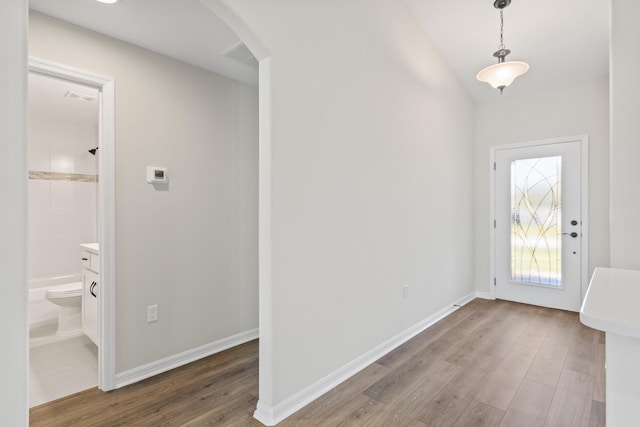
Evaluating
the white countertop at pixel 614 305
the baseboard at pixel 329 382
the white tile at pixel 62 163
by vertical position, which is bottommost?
the baseboard at pixel 329 382

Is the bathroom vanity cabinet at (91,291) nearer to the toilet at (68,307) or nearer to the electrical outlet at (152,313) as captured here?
the toilet at (68,307)

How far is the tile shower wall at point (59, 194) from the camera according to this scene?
13.3ft

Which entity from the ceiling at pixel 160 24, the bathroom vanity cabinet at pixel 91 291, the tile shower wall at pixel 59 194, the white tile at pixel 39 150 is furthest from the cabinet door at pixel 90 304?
the white tile at pixel 39 150

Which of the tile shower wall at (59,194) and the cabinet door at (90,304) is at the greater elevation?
the tile shower wall at (59,194)

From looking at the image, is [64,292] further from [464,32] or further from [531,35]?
[531,35]

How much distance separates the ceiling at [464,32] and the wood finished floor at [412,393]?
241 cm

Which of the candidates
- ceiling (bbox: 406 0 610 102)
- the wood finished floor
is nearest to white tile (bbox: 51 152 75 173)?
the wood finished floor

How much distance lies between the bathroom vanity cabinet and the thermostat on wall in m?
0.84

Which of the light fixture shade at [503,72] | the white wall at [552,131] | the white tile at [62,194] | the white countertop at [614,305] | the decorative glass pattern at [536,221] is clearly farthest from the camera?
the white tile at [62,194]

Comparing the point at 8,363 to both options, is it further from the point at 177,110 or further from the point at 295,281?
the point at 177,110

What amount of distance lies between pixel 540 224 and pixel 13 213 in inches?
190

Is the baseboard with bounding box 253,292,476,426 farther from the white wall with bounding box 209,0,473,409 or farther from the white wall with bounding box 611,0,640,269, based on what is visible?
the white wall with bounding box 611,0,640,269

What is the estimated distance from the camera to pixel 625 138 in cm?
145

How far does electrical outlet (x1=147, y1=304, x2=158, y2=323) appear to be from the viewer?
239 centimetres
